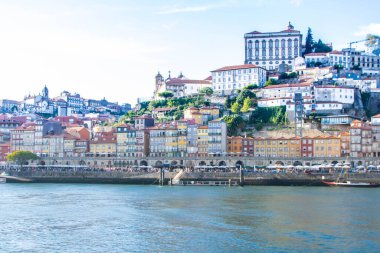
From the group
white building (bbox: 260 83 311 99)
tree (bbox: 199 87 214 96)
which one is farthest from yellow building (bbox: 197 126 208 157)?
tree (bbox: 199 87 214 96)

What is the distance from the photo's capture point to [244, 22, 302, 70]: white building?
109 metres

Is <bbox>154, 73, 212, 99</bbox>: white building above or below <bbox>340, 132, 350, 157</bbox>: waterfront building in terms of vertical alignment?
above

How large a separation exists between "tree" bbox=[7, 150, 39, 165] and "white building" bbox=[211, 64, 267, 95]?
3510cm

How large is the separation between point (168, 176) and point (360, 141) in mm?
25729

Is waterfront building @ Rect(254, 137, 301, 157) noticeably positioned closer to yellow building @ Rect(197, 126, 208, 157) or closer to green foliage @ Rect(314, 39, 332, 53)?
yellow building @ Rect(197, 126, 208, 157)

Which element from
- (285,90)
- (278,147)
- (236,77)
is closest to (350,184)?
(278,147)

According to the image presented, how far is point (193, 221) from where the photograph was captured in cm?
3834

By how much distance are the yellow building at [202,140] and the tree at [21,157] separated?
24.0 meters

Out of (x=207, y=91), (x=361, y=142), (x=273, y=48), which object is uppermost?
(x=273, y=48)

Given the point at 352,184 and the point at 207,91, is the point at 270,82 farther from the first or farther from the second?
the point at 352,184

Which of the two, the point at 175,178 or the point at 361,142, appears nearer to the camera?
the point at 175,178

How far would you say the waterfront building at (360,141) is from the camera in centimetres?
7450

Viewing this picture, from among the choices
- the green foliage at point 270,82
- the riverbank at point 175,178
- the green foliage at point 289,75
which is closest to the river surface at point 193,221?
the riverbank at point 175,178

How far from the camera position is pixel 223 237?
33.2 m
